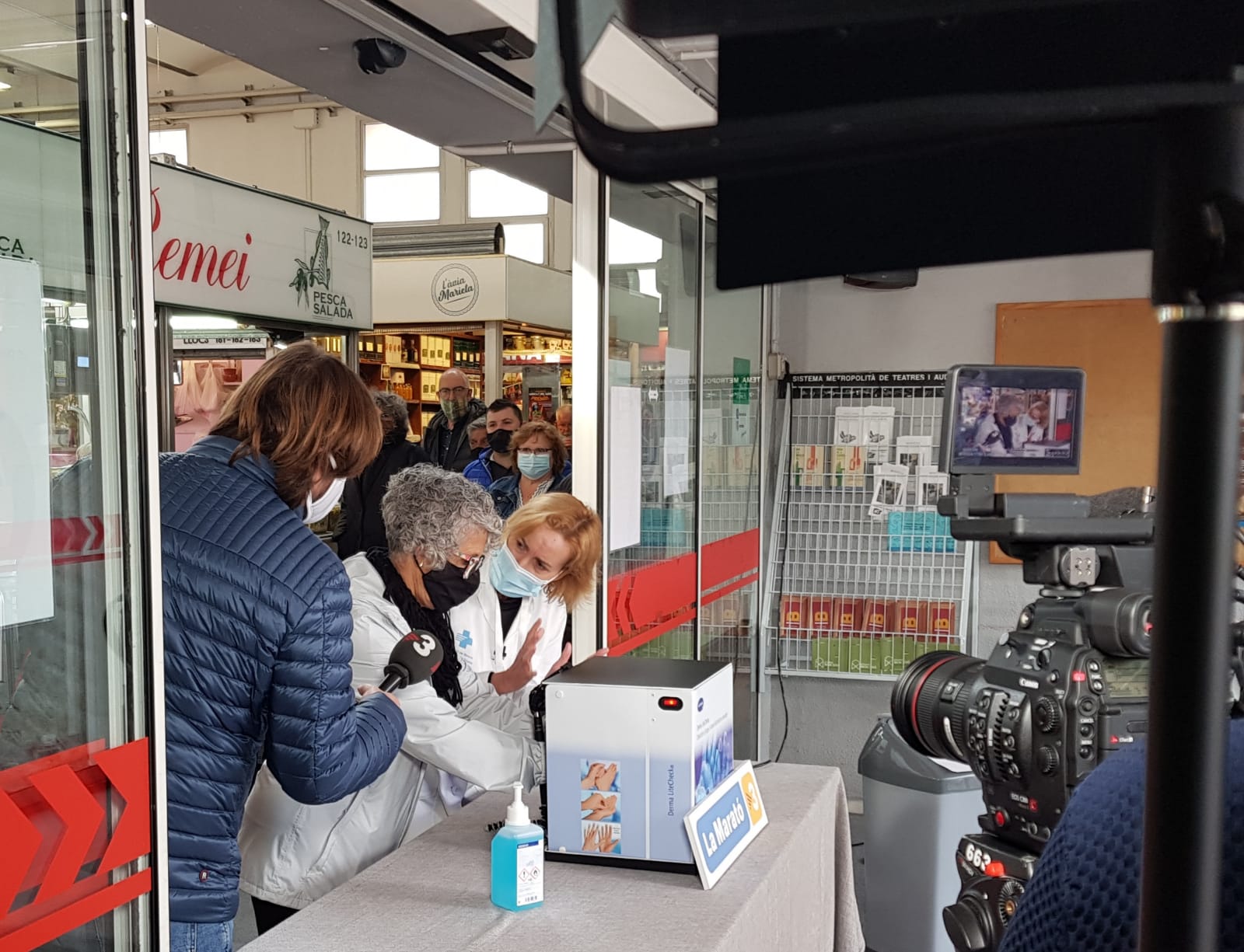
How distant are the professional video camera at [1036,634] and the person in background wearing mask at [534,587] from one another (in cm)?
105

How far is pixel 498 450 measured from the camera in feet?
17.0

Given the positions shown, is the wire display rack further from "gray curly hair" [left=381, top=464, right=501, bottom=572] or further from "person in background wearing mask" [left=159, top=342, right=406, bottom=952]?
"person in background wearing mask" [left=159, top=342, right=406, bottom=952]

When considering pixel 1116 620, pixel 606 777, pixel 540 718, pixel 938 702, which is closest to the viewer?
pixel 606 777

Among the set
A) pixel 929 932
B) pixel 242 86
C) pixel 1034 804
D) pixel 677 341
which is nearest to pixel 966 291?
pixel 677 341

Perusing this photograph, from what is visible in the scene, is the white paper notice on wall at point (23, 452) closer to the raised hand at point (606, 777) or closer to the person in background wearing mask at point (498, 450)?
the raised hand at point (606, 777)

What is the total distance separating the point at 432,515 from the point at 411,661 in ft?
1.52

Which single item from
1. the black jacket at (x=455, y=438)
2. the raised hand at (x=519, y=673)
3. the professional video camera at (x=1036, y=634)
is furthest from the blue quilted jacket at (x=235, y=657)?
the black jacket at (x=455, y=438)

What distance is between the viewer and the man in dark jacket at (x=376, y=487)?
5047mm

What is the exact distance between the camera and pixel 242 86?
534 inches

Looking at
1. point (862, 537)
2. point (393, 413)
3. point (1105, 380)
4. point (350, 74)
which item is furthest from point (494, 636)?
point (1105, 380)

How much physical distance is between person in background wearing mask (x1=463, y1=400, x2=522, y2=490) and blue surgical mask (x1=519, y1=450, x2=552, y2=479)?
0.20 m

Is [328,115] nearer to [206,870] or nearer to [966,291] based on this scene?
[966,291]

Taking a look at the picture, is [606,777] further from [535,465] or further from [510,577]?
[535,465]

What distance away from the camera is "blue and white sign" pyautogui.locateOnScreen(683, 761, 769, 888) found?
1.80 metres
